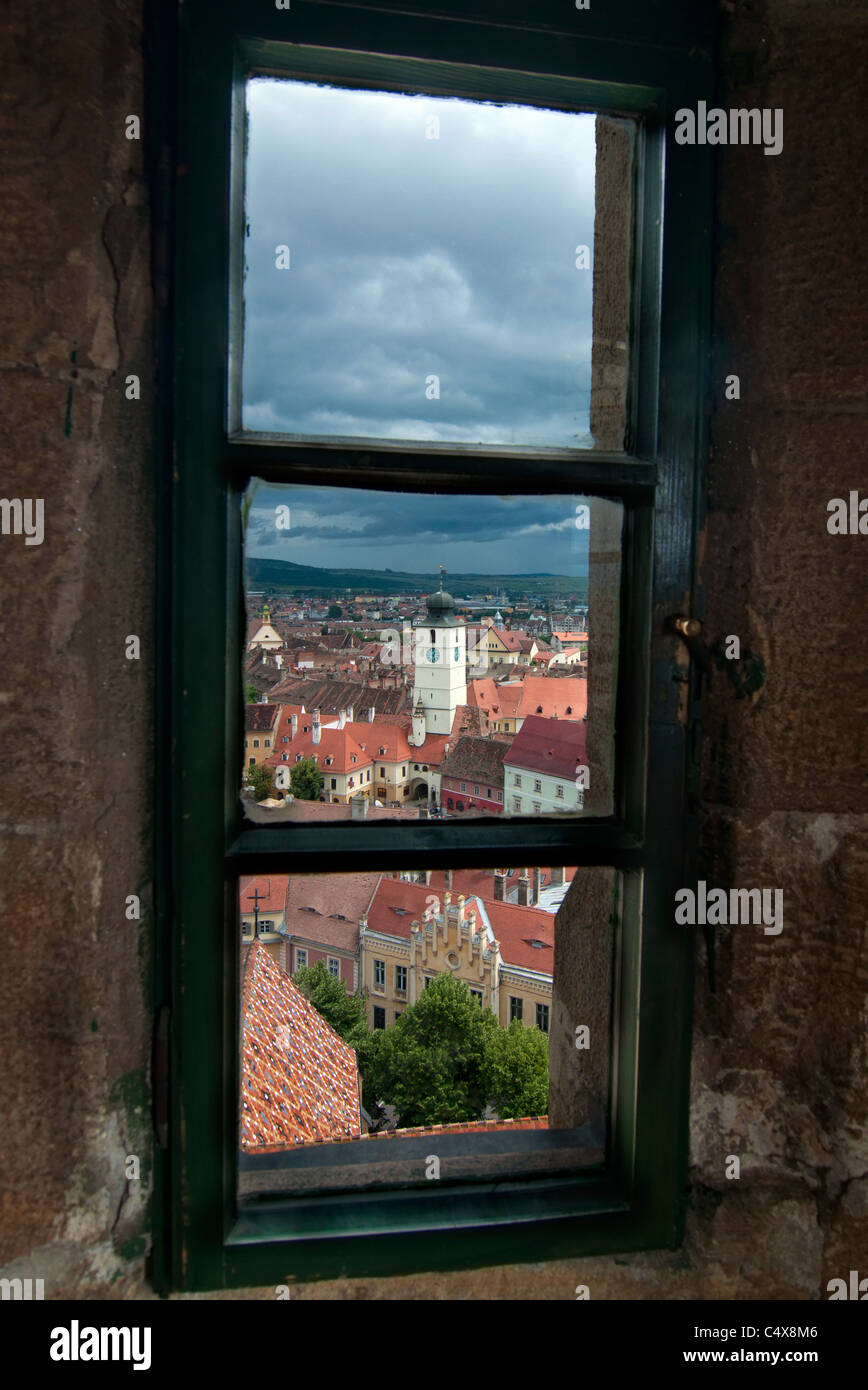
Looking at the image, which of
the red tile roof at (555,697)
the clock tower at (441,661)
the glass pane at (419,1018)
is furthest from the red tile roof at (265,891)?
the red tile roof at (555,697)

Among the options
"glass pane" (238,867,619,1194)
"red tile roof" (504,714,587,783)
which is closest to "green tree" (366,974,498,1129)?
"glass pane" (238,867,619,1194)

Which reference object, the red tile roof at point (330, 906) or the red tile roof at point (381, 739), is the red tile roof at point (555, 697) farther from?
the red tile roof at point (330, 906)

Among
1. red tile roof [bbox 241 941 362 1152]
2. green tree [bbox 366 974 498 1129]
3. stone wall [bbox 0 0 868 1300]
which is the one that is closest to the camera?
stone wall [bbox 0 0 868 1300]

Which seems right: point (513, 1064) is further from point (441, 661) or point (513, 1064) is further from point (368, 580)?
point (368, 580)

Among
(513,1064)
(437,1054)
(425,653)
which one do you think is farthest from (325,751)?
(513,1064)

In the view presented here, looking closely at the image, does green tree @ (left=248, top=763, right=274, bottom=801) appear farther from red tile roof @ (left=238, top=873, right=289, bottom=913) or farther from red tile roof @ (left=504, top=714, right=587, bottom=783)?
red tile roof @ (left=504, top=714, right=587, bottom=783)
